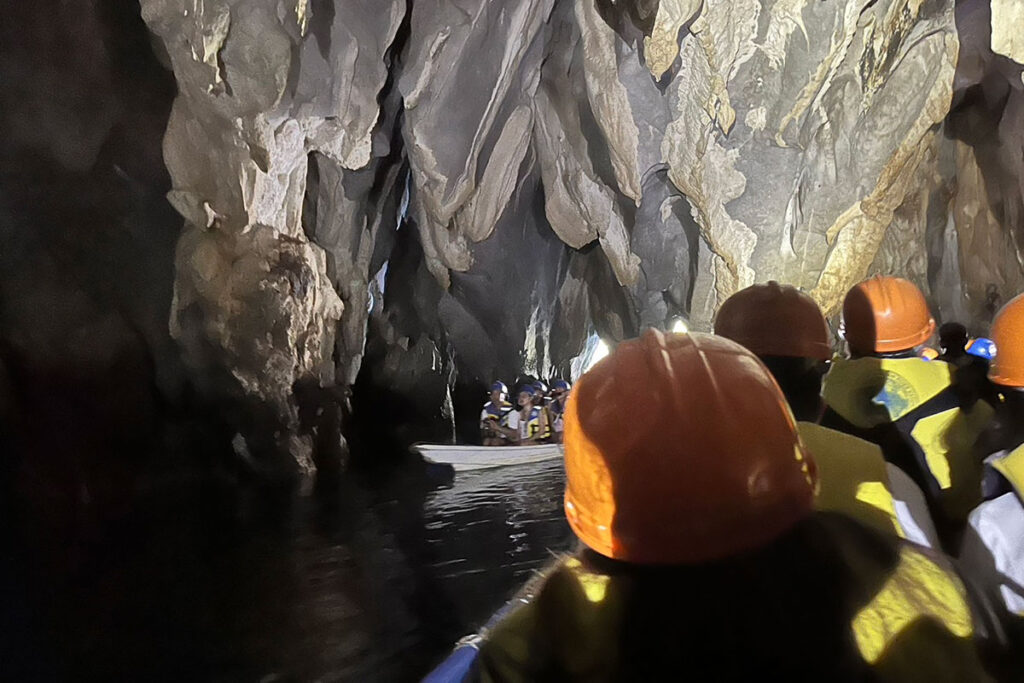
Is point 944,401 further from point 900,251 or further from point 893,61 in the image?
point 900,251

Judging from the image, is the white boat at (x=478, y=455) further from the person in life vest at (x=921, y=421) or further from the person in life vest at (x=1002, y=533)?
the person in life vest at (x=1002, y=533)

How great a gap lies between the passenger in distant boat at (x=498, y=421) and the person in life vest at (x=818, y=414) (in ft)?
22.6

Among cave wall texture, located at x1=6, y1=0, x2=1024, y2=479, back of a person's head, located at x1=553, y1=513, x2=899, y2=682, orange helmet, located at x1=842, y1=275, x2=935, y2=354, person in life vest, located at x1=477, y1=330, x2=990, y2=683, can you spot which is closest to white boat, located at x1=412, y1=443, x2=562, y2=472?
cave wall texture, located at x1=6, y1=0, x2=1024, y2=479

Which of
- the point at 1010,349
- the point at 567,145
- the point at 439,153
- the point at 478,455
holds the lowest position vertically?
the point at 478,455

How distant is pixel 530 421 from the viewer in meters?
8.55

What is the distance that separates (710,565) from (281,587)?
3.91 m

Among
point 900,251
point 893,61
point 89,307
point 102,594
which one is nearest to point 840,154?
point 893,61

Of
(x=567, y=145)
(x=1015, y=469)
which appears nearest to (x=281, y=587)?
(x=1015, y=469)

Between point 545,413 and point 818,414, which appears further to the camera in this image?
point 545,413

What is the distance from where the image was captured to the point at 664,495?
68 centimetres

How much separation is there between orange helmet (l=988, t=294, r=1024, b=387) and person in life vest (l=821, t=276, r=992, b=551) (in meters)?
0.08

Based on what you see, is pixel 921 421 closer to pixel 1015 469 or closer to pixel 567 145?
pixel 1015 469

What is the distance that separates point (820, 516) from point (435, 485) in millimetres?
6556

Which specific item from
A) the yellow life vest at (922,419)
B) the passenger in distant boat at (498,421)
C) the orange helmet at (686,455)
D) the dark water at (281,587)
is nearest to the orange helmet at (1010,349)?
the yellow life vest at (922,419)
